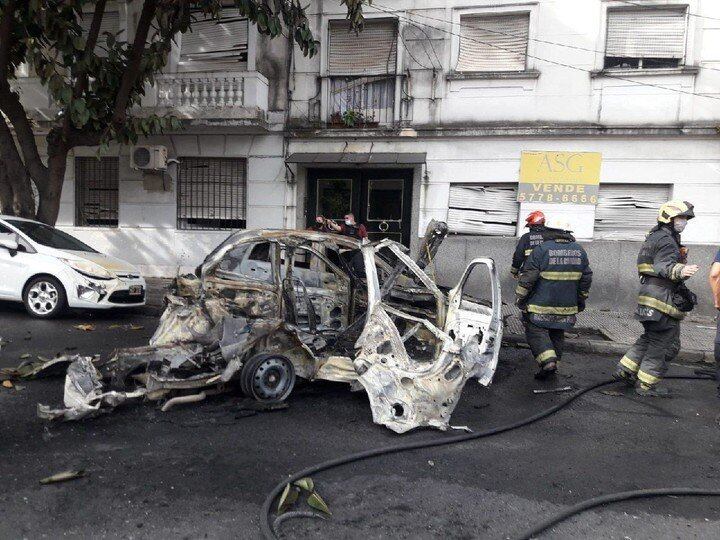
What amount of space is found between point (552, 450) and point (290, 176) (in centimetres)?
860

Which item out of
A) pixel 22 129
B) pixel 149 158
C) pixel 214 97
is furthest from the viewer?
pixel 149 158

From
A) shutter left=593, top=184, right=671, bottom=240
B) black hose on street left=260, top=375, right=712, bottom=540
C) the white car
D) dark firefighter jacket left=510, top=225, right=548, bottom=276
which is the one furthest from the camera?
shutter left=593, top=184, right=671, bottom=240

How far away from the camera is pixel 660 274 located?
4.89 metres

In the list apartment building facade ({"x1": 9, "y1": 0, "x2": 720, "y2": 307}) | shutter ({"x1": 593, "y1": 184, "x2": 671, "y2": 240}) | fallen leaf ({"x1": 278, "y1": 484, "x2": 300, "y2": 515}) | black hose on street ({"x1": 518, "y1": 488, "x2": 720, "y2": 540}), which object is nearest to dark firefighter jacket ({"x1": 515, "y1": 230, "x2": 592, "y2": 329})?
black hose on street ({"x1": 518, "y1": 488, "x2": 720, "y2": 540})

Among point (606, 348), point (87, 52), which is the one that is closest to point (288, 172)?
point (87, 52)

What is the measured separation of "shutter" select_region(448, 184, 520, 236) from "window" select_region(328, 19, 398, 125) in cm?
221

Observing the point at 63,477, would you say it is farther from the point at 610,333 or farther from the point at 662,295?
the point at 610,333

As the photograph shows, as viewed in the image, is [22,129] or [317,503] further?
[22,129]

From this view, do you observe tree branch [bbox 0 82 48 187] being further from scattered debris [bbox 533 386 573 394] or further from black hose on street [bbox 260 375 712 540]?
scattered debris [bbox 533 386 573 394]

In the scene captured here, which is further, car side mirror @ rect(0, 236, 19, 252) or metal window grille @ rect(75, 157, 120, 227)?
metal window grille @ rect(75, 157, 120, 227)

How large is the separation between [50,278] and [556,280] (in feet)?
22.2

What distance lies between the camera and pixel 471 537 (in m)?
2.72

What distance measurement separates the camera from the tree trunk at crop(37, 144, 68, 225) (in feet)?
29.4

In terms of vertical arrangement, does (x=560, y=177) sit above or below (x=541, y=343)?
above
